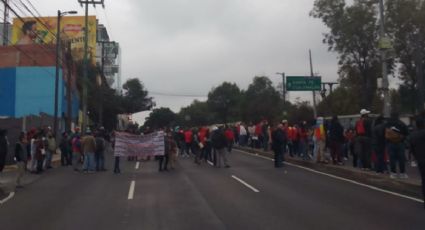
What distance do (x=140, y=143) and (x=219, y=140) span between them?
3876mm

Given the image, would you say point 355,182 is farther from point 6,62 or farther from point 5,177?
point 6,62

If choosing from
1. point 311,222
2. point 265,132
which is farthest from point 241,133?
point 311,222

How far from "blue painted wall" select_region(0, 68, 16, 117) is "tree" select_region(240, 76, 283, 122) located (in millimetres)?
26505

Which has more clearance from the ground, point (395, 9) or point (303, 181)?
point (395, 9)

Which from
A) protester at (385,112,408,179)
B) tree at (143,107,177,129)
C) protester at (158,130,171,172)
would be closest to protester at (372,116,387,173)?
protester at (385,112,408,179)

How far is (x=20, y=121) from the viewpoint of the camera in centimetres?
2912

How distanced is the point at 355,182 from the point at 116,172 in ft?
30.5

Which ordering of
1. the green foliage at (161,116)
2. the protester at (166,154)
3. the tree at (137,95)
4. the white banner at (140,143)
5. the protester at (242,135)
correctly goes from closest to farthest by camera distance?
1. the protester at (166,154)
2. the white banner at (140,143)
3. the protester at (242,135)
4. the tree at (137,95)
5. the green foliage at (161,116)

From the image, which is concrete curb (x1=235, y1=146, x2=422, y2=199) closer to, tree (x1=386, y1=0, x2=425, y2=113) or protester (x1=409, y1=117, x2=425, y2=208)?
protester (x1=409, y1=117, x2=425, y2=208)

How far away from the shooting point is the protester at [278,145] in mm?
21609

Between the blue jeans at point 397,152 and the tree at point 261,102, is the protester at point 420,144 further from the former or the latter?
the tree at point 261,102

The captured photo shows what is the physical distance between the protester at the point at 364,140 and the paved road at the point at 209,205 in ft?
4.96

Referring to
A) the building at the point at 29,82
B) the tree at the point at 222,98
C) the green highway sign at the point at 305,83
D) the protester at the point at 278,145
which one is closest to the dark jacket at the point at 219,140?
the protester at the point at 278,145

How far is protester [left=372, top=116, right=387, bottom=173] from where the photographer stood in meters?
16.2
